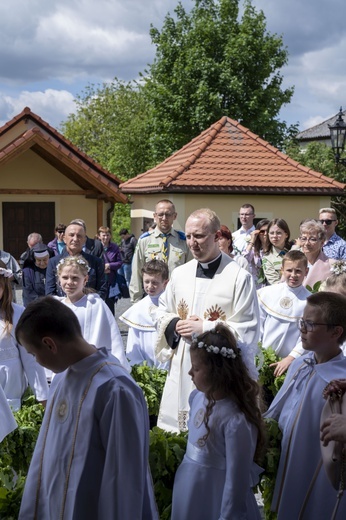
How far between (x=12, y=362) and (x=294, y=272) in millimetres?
3101

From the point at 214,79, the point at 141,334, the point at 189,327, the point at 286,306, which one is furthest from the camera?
the point at 214,79

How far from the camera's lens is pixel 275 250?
838 cm

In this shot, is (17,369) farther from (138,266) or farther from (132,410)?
(138,266)

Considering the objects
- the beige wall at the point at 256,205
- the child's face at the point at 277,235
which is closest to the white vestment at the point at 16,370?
the child's face at the point at 277,235

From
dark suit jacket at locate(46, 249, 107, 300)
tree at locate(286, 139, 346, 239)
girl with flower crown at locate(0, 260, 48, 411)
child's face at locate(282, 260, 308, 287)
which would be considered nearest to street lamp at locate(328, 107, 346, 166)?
dark suit jacket at locate(46, 249, 107, 300)

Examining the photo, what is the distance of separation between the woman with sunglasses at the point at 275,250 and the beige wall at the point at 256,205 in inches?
377

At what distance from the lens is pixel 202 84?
30.9 m

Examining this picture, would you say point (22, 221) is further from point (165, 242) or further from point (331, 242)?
point (331, 242)

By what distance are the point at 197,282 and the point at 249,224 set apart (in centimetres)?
521

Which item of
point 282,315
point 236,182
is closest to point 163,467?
point 282,315

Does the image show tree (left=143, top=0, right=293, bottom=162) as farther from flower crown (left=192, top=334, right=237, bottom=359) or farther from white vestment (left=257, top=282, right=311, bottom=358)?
flower crown (left=192, top=334, right=237, bottom=359)

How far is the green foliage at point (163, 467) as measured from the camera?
11.9 feet

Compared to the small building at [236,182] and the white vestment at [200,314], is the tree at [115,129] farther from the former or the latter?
the white vestment at [200,314]

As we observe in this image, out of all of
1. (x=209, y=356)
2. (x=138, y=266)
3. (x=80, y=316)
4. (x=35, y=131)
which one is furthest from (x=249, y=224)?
(x=35, y=131)
